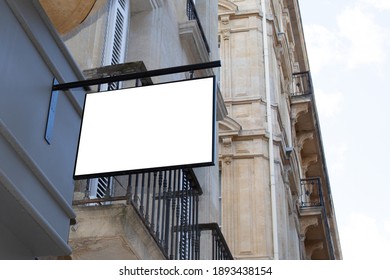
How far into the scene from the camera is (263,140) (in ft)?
61.7

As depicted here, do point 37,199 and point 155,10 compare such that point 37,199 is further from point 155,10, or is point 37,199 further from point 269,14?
point 269,14

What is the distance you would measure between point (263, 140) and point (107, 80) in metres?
13.8

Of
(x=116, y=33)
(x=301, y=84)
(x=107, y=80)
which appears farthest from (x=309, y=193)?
(x=107, y=80)

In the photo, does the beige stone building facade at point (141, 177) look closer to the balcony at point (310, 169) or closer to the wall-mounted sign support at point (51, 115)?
the wall-mounted sign support at point (51, 115)

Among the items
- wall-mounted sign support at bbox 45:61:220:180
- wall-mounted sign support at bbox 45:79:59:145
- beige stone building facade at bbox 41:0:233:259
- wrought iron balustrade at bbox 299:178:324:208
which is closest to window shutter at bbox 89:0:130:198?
beige stone building facade at bbox 41:0:233:259

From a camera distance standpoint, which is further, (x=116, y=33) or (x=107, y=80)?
(x=116, y=33)

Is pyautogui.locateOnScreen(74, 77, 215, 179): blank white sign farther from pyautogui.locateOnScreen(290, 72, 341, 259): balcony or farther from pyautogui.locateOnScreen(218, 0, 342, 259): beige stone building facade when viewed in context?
pyautogui.locateOnScreen(290, 72, 341, 259): balcony

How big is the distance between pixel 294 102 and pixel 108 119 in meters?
19.8

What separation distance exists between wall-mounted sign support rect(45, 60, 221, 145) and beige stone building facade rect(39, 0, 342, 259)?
410 mm

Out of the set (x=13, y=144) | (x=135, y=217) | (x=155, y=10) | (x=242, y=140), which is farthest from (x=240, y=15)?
(x=13, y=144)

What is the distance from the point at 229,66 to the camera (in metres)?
20.4

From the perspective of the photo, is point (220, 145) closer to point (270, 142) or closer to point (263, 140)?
point (263, 140)

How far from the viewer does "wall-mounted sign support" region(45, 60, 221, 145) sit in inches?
201

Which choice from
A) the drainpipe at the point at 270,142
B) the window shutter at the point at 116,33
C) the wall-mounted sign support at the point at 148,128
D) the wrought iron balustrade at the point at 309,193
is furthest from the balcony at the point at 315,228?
the wall-mounted sign support at the point at 148,128
